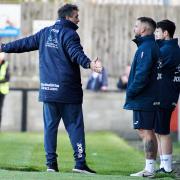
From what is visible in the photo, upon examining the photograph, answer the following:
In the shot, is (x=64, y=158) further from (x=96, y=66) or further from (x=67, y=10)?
(x=96, y=66)

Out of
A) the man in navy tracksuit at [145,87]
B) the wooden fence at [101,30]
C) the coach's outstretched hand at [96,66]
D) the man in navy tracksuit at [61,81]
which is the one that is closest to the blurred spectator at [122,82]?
the wooden fence at [101,30]

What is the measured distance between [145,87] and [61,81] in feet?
3.42

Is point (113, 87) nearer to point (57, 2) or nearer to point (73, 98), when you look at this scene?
point (57, 2)

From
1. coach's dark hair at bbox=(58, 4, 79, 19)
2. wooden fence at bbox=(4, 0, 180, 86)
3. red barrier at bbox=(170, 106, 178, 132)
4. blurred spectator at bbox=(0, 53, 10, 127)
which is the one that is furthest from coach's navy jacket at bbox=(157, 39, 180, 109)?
wooden fence at bbox=(4, 0, 180, 86)

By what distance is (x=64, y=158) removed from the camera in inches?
567

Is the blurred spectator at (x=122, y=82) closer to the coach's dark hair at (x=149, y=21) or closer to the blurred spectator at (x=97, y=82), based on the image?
the blurred spectator at (x=97, y=82)

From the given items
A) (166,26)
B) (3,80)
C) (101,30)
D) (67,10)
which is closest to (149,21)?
(166,26)

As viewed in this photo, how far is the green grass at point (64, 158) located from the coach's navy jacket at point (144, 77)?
91 centimetres

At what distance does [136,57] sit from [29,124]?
12.0 meters

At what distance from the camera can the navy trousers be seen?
11.4 meters

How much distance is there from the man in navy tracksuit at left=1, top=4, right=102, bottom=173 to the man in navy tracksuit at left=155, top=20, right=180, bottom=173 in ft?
3.44

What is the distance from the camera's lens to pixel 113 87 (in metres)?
25.6

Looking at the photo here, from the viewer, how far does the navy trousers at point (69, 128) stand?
11.4 meters

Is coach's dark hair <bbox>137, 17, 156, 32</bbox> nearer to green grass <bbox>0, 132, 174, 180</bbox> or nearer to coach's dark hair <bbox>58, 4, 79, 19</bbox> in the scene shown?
coach's dark hair <bbox>58, 4, 79, 19</bbox>
